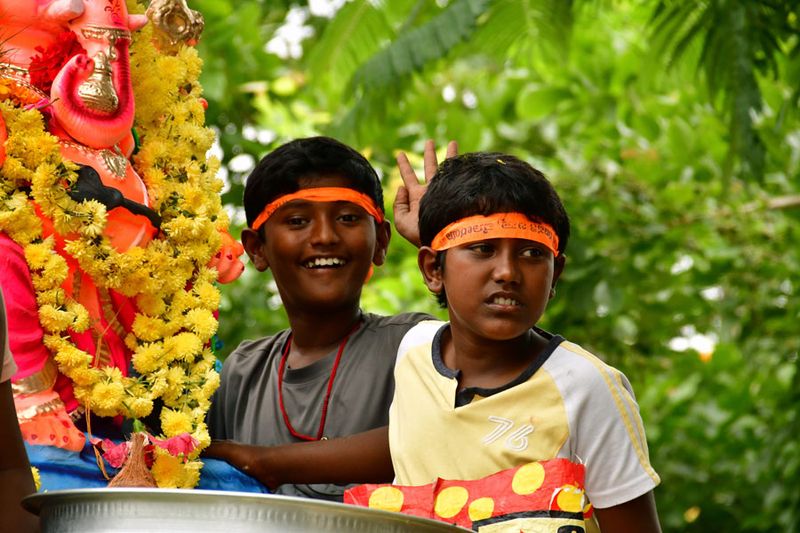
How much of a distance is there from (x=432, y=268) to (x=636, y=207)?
4089mm

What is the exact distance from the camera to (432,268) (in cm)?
360

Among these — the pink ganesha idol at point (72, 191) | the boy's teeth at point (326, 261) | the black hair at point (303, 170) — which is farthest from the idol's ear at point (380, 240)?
the pink ganesha idol at point (72, 191)

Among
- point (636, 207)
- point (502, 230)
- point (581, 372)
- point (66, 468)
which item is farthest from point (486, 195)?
point (636, 207)

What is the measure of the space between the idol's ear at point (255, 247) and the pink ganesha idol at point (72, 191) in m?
0.57

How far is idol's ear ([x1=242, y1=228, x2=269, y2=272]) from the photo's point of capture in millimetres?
4277

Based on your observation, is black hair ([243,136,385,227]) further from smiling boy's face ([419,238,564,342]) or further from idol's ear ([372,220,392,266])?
smiling boy's face ([419,238,564,342])

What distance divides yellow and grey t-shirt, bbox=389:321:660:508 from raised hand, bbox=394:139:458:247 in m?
0.60

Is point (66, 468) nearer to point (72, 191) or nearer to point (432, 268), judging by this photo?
point (72, 191)

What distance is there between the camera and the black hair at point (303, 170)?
4.11m

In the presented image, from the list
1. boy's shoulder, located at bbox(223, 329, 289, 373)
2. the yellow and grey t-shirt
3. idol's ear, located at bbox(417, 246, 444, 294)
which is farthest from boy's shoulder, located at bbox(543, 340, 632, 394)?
boy's shoulder, located at bbox(223, 329, 289, 373)

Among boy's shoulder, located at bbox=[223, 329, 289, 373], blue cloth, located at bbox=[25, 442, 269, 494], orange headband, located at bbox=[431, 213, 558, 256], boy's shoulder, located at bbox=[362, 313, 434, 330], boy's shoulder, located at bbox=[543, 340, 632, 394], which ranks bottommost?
blue cloth, located at bbox=[25, 442, 269, 494]

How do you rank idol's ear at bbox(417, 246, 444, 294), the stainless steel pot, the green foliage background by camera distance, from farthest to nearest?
the green foliage background, idol's ear at bbox(417, 246, 444, 294), the stainless steel pot

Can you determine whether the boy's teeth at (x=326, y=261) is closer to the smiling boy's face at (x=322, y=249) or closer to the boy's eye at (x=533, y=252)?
the smiling boy's face at (x=322, y=249)

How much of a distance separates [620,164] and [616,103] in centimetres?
38
